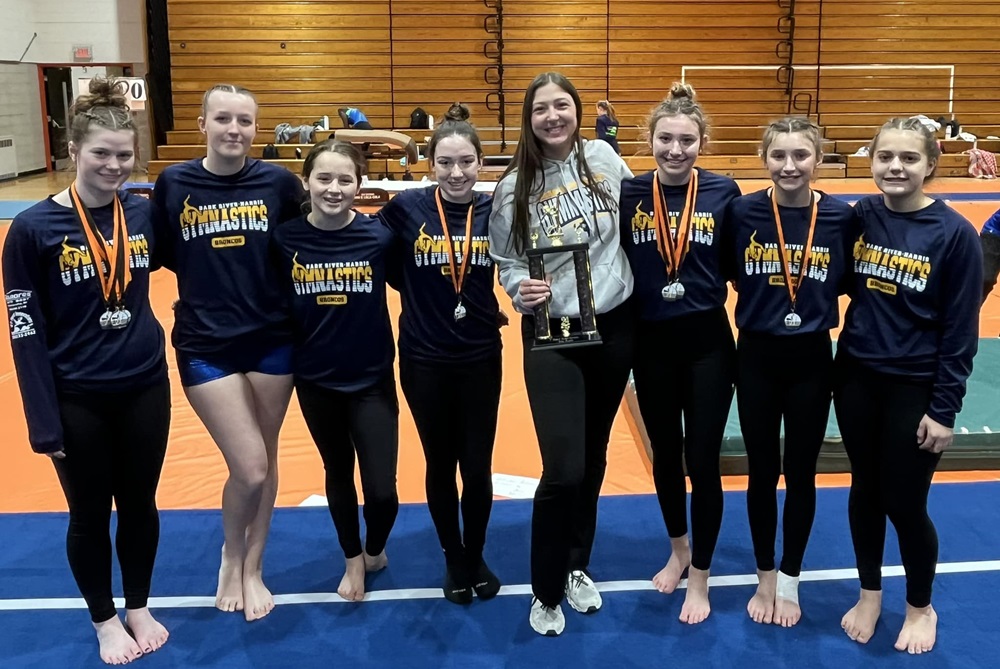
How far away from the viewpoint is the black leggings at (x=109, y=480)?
251cm

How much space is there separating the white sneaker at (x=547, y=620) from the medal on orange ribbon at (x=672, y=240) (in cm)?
112

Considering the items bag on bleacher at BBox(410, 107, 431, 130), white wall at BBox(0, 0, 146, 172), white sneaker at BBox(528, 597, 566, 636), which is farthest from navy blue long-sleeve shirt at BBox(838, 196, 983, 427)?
white wall at BBox(0, 0, 146, 172)

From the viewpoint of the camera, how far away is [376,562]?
321 centimetres

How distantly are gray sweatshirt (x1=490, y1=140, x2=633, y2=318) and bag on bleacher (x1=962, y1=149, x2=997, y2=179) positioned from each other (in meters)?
14.2

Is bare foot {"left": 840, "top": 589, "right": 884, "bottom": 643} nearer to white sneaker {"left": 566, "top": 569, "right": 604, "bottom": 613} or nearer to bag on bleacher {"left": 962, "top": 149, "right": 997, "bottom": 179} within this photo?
white sneaker {"left": 566, "top": 569, "right": 604, "bottom": 613}

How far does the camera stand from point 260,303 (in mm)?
2766

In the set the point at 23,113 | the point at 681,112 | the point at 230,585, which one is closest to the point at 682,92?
the point at 681,112

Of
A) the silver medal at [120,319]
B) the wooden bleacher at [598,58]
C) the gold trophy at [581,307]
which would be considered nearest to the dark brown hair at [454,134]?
the gold trophy at [581,307]

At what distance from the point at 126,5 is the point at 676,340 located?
1715 centimetres

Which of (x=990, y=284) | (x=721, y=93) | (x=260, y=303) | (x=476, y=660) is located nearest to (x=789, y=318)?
(x=990, y=284)

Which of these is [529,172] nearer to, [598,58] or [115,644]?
[115,644]

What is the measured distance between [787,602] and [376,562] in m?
1.51

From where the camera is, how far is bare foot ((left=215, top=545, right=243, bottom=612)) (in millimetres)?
2990

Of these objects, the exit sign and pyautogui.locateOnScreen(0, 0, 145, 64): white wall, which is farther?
the exit sign
